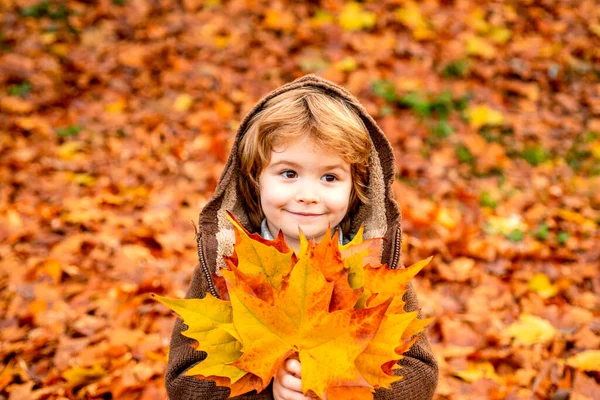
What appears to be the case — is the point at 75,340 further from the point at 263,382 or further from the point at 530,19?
the point at 530,19

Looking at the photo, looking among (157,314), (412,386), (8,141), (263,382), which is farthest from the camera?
(8,141)

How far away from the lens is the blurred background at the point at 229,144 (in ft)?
8.60

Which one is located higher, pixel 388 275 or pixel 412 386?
pixel 388 275

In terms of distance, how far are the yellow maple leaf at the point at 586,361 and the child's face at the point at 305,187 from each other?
150cm

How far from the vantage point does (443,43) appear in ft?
17.5

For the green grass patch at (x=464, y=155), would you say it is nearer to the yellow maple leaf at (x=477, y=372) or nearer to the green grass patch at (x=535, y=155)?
the green grass patch at (x=535, y=155)

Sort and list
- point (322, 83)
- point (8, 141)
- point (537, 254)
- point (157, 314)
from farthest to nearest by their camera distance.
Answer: point (8, 141), point (537, 254), point (157, 314), point (322, 83)

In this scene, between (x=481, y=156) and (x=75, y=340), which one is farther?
(x=481, y=156)

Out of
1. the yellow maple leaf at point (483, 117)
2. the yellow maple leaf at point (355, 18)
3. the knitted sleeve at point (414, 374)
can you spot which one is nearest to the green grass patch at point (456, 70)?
the yellow maple leaf at point (483, 117)

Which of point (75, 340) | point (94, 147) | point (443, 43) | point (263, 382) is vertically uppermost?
point (443, 43)

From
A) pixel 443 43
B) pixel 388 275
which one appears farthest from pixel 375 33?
pixel 388 275

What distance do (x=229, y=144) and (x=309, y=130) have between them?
2.83 metres

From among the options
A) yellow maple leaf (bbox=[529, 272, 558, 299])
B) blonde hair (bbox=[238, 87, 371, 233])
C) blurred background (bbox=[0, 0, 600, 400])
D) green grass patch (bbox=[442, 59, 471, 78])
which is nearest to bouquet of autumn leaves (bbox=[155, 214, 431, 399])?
blonde hair (bbox=[238, 87, 371, 233])

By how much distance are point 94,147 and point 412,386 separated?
350 centimetres
